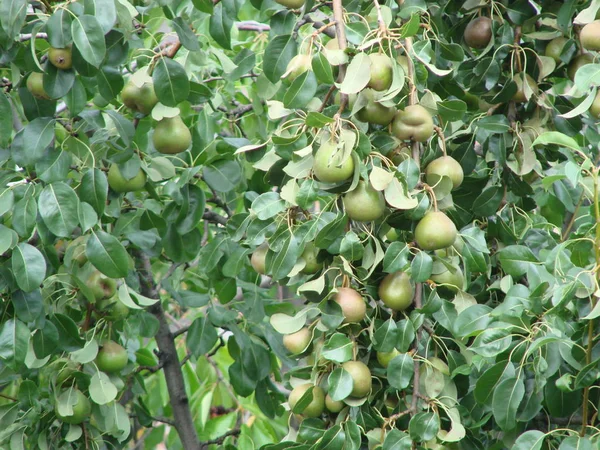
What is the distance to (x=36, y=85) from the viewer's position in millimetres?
1329

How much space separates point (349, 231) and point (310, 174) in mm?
91

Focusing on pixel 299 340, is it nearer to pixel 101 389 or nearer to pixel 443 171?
pixel 443 171

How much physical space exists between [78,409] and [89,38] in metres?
0.68

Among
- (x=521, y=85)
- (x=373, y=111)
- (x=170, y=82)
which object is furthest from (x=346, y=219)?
(x=521, y=85)

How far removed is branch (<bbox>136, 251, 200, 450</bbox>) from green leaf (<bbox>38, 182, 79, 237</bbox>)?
648 mm

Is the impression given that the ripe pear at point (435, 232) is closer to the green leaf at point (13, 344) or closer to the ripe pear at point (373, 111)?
the ripe pear at point (373, 111)

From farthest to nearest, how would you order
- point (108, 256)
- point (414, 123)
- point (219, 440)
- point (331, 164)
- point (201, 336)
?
point (219, 440), point (201, 336), point (108, 256), point (414, 123), point (331, 164)

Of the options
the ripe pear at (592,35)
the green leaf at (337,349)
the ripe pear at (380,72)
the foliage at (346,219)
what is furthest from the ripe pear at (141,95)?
the ripe pear at (592,35)

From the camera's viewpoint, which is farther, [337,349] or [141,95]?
[141,95]

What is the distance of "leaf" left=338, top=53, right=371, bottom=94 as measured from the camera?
40.6 inches

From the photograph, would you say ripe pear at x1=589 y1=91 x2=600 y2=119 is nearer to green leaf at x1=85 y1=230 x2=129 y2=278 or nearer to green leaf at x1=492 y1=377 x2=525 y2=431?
green leaf at x1=492 y1=377 x2=525 y2=431

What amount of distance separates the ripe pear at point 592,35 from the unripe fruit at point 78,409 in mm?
1038

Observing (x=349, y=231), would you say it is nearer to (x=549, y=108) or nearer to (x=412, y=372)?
(x=412, y=372)

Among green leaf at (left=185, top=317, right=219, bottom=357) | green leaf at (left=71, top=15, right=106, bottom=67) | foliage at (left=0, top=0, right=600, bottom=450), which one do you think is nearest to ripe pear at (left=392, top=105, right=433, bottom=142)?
foliage at (left=0, top=0, right=600, bottom=450)
